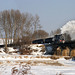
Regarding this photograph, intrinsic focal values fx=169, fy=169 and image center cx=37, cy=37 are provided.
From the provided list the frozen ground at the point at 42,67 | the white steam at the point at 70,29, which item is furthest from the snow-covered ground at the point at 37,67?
the white steam at the point at 70,29

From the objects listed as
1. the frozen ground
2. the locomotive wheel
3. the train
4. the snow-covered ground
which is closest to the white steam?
the train

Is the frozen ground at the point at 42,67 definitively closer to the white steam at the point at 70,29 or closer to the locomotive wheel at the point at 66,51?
the locomotive wheel at the point at 66,51

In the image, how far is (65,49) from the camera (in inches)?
1092

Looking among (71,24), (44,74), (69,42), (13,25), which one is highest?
(13,25)

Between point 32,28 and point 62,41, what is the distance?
103ft

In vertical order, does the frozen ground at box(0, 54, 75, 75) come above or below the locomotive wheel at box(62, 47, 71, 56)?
below

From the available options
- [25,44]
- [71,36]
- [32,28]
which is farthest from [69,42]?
[32,28]

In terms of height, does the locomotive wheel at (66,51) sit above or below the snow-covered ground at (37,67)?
above

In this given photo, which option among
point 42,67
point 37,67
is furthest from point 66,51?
point 37,67

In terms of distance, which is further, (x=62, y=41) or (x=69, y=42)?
(x=62, y=41)

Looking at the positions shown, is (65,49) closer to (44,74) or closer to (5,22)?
(44,74)

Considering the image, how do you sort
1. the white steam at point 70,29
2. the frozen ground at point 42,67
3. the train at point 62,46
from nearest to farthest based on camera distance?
the frozen ground at point 42,67 < the train at point 62,46 < the white steam at point 70,29

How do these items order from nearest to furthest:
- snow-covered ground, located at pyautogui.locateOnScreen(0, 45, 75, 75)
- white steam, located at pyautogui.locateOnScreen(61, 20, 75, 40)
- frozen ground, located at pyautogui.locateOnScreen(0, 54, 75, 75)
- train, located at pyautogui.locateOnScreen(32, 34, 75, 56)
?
1. snow-covered ground, located at pyautogui.locateOnScreen(0, 45, 75, 75)
2. frozen ground, located at pyautogui.locateOnScreen(0, 54, 75, 75)
3. train, located at pyautogui.locateOnScreen(32, 34, 75, 56)
4. white steam, located at pyautogui.locateOnScreen(61, 20, 75, 40)

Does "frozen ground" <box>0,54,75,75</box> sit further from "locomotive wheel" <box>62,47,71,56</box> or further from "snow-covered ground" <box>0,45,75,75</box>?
"locomotive wheel" <box>62,47,71,56</box>
